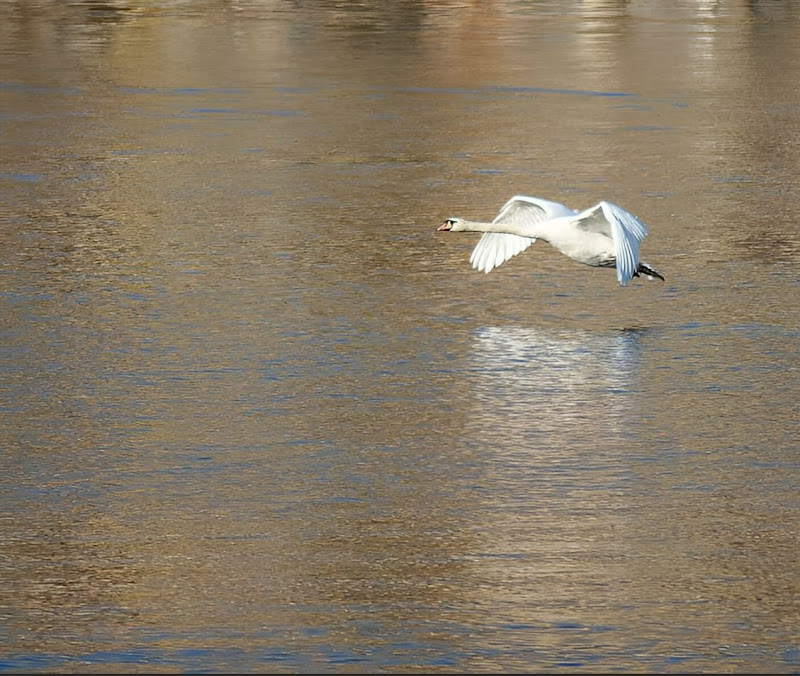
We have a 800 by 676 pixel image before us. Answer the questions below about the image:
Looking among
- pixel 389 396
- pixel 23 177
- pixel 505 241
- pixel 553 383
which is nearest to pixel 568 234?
pixel 505 241

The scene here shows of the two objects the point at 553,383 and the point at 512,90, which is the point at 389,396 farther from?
the point at 512,90

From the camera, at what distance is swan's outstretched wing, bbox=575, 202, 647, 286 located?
9.97 m

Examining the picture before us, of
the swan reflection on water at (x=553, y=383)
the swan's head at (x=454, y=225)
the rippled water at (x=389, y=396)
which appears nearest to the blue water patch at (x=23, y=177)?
the rippled water at (x=389, y=396)

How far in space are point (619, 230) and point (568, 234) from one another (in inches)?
16.4

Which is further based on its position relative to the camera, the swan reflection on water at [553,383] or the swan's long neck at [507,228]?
the swan's long neck at [507,228]

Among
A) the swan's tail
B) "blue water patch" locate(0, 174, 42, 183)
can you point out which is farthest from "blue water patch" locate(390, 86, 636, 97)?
the swan's tail

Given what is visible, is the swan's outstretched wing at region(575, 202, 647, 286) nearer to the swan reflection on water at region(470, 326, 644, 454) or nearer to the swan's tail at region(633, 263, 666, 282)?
the swan's tail at region(633, 263, 666, 282)

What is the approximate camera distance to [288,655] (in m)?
5.56

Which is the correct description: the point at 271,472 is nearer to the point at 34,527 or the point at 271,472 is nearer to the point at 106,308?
the point at 34,527

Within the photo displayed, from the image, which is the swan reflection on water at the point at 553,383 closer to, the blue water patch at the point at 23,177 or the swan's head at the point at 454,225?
the swan's head at the point at 454,225

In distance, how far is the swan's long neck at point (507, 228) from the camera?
10570 millimetres

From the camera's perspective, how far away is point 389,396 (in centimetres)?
855

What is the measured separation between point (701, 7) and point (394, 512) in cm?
2641

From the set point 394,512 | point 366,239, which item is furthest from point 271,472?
point 366,239
